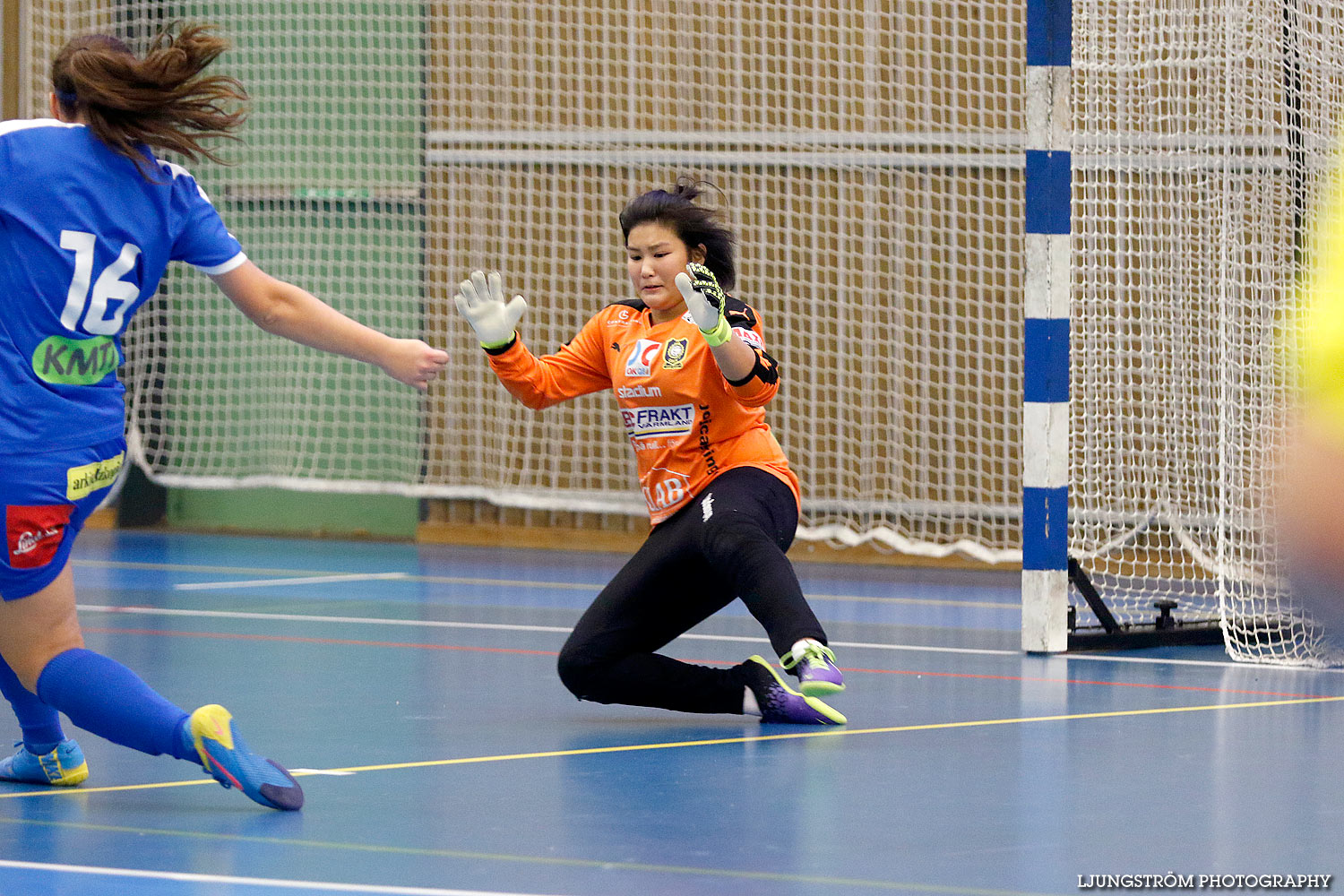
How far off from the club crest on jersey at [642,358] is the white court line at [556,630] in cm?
202

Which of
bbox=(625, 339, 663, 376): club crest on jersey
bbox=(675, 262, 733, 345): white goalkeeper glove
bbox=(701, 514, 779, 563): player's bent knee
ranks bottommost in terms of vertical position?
bbox=(701, 514, 779, 563): player's bent knee

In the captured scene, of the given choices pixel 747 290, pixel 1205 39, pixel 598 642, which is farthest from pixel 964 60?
pixel 598 642

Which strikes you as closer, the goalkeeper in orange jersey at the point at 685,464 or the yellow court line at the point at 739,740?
the yellow court line at the point at 739,740

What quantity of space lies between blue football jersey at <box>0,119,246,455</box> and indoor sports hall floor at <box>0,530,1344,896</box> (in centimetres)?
78

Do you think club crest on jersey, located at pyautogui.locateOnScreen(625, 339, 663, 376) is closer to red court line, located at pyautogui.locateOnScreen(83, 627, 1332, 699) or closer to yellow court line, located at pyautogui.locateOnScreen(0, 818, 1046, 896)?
red court line, located at pyautogui.locateOnScreen(83, 627, 1332, 699)

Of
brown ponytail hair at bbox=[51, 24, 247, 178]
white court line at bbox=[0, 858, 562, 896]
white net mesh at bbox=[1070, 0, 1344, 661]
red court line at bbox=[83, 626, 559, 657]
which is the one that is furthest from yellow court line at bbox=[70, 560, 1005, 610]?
white court line at bbox=[0, 858, 562, 896]

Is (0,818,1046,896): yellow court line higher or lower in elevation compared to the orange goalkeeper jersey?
lower

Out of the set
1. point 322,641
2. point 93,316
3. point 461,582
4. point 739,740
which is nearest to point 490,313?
point 739,740

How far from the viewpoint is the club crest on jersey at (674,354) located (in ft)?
17.0

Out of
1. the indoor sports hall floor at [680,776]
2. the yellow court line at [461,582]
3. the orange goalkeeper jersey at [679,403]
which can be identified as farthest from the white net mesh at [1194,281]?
the orange goalkeeper jersey at [679,403]

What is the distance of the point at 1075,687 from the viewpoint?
231 inches

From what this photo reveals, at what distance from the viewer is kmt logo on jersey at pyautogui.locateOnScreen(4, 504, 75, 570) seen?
3.56 m

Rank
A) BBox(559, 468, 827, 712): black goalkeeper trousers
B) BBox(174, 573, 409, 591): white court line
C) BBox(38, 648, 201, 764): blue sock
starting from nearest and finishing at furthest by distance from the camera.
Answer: BBox(38, 648, 201, 764): blue sock → BBox(559, 468, 827, 712): black goalkeeper trousers → BBox(174, 573, 409, 591): white court line

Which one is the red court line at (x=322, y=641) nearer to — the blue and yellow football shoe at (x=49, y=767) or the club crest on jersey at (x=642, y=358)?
the club crest on jersey at (x=642, y=358)
